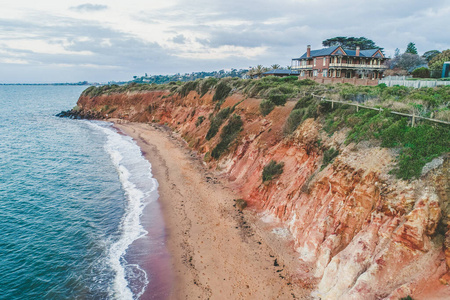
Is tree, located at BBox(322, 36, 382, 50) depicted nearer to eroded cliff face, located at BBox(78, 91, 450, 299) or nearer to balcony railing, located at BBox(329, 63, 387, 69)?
balcony railing, located at BBox(329, 63, 387, 69)

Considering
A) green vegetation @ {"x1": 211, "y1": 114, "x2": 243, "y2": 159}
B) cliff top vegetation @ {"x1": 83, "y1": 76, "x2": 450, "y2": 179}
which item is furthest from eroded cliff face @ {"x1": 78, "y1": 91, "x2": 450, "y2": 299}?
green vegetation @ {"x1": 211, "y1": 114, "x2": 243, "y2": 159}

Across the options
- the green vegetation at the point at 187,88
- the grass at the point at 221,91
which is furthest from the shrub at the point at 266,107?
the green vegetation at the point at 187,88

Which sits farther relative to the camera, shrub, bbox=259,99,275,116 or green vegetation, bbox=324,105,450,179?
shrub, bbox=259,99,275,116

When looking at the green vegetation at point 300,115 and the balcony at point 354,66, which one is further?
the balcony at point 354,66

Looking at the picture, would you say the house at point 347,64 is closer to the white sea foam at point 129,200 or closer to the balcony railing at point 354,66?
the balcony railing at point 354,66

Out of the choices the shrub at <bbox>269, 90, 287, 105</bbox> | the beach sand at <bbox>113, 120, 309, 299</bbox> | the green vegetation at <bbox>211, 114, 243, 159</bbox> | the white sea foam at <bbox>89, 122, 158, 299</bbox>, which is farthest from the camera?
the green vegetation at <bbox>211, 114, 243, 159</bbox>
